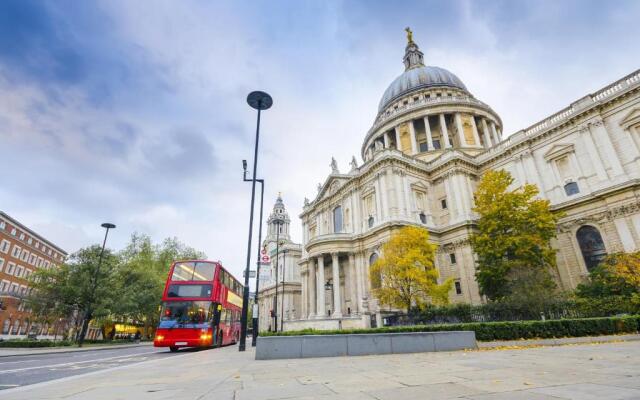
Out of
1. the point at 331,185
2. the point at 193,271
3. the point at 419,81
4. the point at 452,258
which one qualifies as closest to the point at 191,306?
the point at 193,271

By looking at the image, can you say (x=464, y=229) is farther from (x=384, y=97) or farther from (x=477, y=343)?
(x=384, y=97)

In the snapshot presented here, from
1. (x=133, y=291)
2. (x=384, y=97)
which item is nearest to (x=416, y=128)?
(x=384, y=97)

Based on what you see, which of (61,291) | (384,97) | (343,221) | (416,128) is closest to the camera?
(61,291)

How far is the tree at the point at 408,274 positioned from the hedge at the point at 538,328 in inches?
353

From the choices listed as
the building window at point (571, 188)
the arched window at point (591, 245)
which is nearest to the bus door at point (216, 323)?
the arched window at point (591, 245)

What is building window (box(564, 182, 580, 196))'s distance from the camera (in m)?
27.5

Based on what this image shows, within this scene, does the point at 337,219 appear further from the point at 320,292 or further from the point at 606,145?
the point at 606,145

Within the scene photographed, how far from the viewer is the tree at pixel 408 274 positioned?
2320 centimetres

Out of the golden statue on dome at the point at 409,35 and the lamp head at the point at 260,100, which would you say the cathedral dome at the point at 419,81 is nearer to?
the golden statue on dome at the point at 409,35

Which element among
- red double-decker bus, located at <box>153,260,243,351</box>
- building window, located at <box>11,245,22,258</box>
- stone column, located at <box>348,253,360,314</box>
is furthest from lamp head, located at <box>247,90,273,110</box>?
building window, located at <box>11,245,22,258</box>

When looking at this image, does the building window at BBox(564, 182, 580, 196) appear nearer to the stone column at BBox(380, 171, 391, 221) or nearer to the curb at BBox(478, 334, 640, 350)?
the stone column at BBox(380, 171, 391, 221)

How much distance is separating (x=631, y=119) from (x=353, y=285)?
2851 centimetres

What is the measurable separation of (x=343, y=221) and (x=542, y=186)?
2147cm

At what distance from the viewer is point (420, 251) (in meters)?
24.4
